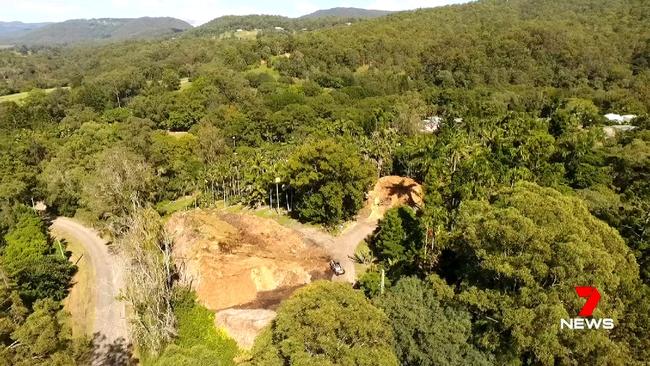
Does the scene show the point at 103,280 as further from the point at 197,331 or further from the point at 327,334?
the point at 327,334

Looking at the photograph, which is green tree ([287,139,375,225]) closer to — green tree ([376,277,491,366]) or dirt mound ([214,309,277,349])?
dirt mound ([214,309,277,349])

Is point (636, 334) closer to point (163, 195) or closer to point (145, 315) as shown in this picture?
point (145, 315)

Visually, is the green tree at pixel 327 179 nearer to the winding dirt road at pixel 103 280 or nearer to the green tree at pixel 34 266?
the winding dirt road at pixel 103 280

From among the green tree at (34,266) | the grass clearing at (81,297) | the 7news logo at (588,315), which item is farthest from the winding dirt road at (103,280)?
the 7news logo at (588,315)

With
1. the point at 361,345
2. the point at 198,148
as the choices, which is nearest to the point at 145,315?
the point at 361,345

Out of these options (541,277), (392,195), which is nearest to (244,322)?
(541,277)
